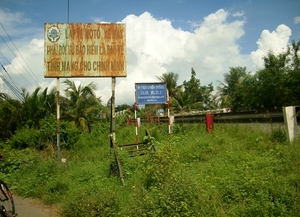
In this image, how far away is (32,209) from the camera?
21.3 ft

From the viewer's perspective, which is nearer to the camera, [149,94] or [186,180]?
[186,180]

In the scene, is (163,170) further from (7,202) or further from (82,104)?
(82,104)

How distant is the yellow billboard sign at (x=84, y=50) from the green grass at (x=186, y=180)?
3455 mm

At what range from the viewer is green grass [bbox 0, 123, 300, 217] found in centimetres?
446

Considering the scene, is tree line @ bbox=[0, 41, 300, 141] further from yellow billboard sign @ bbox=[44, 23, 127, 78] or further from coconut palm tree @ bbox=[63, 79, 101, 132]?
yellow billboard sign @ bbox=[44, 23, 127, 78]

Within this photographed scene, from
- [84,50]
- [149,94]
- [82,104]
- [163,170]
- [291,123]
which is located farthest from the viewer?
[82,104]

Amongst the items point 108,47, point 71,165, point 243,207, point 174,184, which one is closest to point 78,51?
point 108,47

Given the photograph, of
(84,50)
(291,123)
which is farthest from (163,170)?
(84,50)

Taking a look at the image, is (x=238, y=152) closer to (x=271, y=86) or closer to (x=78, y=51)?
(x=78, y=51)

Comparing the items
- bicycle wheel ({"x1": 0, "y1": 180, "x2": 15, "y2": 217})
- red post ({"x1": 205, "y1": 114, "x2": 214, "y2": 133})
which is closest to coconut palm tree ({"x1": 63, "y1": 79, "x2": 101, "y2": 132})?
red post ({"x1": 205, "y1": 114, "x2": 214, "y2": 133})

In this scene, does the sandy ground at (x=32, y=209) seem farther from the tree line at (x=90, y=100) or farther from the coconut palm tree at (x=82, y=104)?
the coconut palm tree at (x=82, y=104)

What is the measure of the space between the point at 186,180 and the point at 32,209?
13.0 ft

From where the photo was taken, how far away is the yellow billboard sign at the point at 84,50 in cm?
1095

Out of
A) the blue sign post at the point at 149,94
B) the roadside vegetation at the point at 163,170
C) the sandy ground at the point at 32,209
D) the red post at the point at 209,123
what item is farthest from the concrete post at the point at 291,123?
the blue sign post at the point at 149,94
